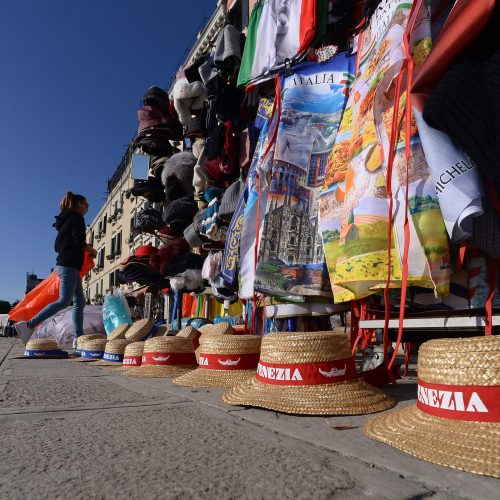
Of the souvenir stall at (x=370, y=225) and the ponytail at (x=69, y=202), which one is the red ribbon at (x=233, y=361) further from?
the ponytail at (x=69, y=202)

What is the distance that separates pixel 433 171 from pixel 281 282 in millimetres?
955

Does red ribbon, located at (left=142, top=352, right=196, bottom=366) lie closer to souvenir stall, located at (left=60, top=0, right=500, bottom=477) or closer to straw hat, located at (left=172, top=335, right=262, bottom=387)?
souvenir stall, located at (left=60, top=0, right=500, bottom=477)

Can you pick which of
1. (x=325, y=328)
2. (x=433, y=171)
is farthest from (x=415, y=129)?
(x=325, y=328)

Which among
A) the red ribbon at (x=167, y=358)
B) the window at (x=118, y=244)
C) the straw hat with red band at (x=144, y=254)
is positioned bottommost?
the red ribbon at (x=167, y=358)

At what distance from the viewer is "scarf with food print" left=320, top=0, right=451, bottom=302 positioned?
1.52 metres

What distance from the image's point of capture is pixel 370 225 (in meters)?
1.68

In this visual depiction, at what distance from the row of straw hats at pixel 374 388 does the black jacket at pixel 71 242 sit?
8.44 ft


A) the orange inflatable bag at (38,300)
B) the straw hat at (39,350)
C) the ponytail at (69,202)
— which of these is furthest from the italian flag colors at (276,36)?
the orange inflatable bag at (38,300)

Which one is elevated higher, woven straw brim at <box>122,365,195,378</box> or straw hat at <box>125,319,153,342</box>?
straw hat at <box>125,319,153,342</box>

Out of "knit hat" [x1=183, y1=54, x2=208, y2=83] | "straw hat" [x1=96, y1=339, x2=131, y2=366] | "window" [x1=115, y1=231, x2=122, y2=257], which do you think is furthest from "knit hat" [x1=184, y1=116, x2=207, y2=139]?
"window" [x1=115, y1=231, x2=122, y2=257]

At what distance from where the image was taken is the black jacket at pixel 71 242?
4.86 meters

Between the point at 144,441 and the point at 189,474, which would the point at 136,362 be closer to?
the point at 144,441

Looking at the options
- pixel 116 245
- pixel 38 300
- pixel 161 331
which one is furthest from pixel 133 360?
pixel 116 245

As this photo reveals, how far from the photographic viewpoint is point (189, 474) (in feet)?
2.89
